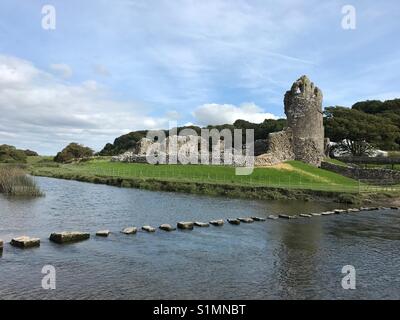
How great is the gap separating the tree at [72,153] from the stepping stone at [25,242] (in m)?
85.3

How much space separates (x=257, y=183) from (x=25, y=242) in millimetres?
26736

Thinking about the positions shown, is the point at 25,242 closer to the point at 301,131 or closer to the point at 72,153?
the point at 301,131

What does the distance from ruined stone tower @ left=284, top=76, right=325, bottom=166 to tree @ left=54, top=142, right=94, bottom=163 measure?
199 ft

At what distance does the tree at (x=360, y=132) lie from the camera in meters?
72.1

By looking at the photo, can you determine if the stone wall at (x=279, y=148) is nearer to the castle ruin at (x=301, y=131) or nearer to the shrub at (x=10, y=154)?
the castle ruin at (x=301, y=131)

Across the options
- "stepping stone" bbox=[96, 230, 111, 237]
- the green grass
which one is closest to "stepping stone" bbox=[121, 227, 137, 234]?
"stepping stone" bbox=[96, 230, 111, 237]

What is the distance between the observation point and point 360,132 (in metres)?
71.7

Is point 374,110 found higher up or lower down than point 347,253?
higher up

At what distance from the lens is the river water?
38.8 feet
